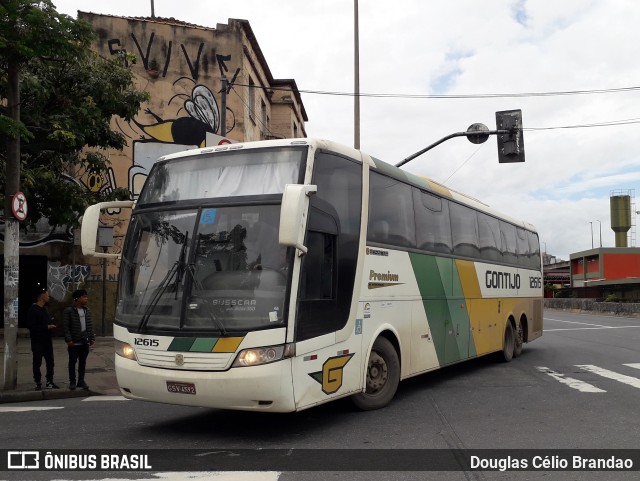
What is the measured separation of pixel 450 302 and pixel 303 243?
4.95 meters

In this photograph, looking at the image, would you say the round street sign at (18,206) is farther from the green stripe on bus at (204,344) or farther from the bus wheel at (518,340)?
the bus wheel at (518,340)

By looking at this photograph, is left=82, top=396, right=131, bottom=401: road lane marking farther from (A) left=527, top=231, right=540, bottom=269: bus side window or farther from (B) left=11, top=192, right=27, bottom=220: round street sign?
(A) left=527, top=231, right=540, bottom=269: bus side window

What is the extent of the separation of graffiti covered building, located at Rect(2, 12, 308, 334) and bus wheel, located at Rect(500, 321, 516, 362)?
430 inches

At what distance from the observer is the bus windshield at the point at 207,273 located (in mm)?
6605

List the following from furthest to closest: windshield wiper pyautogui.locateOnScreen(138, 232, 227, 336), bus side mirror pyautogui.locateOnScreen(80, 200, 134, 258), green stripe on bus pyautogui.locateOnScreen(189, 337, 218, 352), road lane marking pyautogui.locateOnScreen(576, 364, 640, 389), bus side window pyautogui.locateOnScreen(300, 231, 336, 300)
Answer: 1. road lane marking pyautogui.locateOnScreen(576, 364, 640, 389)
2. bus side mirror pyautogui.locateOnScreen(80, 200, 134, 258)
3. bus side window pyautogui.locateOnScreen(300, 231, 336, 300)
4. windshield wiper pyautogui.locateOnScreen(138, 232, 227, 336)
5. green stripe on bus pyautogui.locateOnScreen(189, 337, 218, 352)

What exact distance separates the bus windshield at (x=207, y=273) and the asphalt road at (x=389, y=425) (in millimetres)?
1322

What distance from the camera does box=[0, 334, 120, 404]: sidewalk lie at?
10367 mm

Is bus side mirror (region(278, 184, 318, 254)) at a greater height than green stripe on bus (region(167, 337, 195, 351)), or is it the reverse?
bus side mirror (region(278, 184, 318, 254))

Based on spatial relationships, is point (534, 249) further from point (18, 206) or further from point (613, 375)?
point (18, 206)

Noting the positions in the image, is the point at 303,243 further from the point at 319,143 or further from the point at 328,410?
the point at 328,410

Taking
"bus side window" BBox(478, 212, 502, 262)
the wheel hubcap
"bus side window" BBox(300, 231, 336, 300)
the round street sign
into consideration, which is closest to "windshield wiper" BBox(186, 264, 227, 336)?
"bus side window" BBox(300, 231, 336, 300)

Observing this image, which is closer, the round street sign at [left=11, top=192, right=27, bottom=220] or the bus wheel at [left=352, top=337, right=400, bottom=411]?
the bus wheel at [left=352, top=337, right=400, bottom=411]

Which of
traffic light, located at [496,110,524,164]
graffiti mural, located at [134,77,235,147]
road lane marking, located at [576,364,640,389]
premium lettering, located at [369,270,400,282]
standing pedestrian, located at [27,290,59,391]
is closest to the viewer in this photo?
premium lettering, located at [369,270,400,282]

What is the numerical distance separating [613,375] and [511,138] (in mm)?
7953
